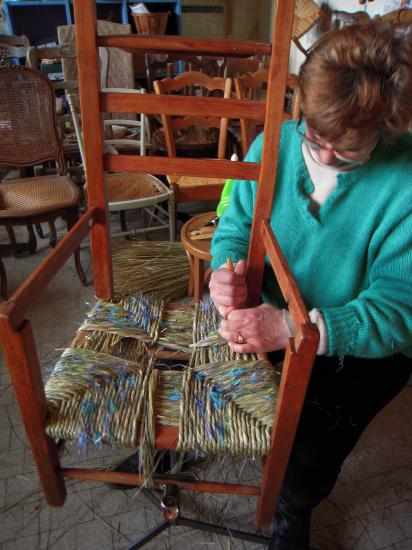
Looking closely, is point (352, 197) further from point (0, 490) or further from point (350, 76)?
point (0, 490)

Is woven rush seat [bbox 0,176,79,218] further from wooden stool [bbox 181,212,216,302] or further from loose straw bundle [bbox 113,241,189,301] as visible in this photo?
wooden stool [bbox 181,212,216,302]

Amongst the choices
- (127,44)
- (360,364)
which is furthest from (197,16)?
(360,364)

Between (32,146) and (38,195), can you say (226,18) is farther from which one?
(38,195)

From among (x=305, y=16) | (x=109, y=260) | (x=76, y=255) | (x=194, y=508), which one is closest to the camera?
(x=109, y=260)

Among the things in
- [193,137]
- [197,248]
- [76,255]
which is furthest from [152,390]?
[193,137]

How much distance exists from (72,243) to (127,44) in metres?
0.39

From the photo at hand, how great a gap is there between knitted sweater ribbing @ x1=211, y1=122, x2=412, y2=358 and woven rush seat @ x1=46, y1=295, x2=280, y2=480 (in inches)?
7.4

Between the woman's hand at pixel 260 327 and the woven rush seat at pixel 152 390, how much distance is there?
0.05 meters

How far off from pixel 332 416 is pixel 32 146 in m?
2.08

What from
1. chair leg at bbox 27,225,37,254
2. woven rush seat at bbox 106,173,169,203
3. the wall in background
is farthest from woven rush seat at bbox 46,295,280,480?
the wall in background

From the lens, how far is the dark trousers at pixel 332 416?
0.83 metres

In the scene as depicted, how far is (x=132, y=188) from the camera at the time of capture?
2154 millimetres

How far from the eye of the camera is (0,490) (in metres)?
1.14

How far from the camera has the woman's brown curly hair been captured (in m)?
0.60
